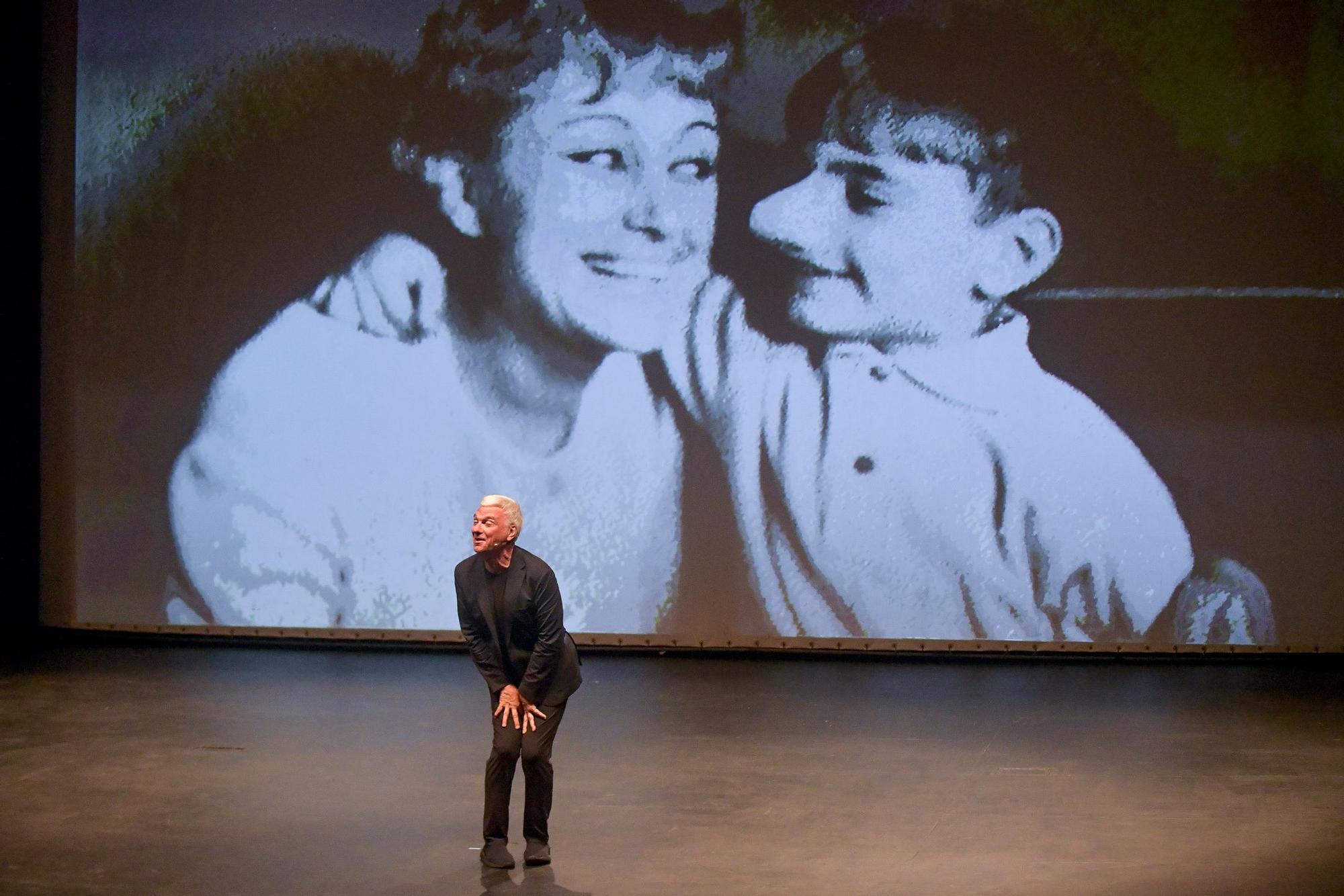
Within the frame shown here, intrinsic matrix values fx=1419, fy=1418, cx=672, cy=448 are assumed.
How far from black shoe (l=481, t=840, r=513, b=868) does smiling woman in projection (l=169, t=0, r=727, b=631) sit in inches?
129

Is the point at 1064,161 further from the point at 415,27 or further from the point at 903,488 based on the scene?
the point at 415,27

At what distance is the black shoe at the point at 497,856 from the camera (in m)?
3.87

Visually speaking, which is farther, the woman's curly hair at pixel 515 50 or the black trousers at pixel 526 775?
the woman's curly hair at pixel 515 50

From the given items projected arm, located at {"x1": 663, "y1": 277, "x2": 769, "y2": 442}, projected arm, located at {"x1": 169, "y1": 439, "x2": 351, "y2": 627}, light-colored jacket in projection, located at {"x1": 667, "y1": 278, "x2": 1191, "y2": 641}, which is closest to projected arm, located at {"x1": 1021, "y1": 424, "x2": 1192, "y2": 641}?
light-colored jacket in projection, located at {"x1": 667, "y1": 278, "x2": 1191, "y2": 641}

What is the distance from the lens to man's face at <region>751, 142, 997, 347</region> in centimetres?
699

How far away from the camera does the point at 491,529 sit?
3865 mm

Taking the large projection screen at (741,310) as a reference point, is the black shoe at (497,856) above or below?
below

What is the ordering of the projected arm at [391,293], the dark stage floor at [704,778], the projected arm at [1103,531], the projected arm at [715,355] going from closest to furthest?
1. the dark stage floor at [704,778]
2. the projected arm at [1103,531]
3. the projected arm at [715,355]
4. the projected arm at [391,293]

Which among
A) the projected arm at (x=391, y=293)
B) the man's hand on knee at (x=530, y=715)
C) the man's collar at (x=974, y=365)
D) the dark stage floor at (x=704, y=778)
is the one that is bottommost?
the dark stage floor at (x=704, y=778)

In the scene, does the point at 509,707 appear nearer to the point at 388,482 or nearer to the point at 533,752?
the point at 533,752

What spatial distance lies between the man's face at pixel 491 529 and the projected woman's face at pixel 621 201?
3346 millimetres

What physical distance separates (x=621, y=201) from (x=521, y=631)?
3646 mm

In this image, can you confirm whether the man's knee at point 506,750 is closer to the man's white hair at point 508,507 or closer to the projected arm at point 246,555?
the man's white hair at point 508,507

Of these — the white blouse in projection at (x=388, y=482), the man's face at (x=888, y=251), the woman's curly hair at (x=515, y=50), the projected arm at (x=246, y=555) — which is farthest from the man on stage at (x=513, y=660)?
the woman's curly hair at (x=515, y=50)
